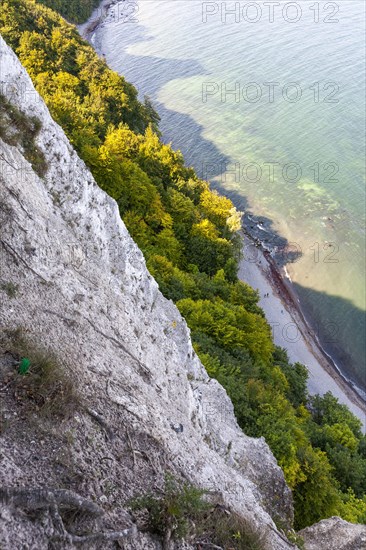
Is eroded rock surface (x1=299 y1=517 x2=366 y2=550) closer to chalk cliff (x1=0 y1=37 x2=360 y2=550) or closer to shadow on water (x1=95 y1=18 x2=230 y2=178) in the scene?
chalk cliff (x1=0 y1=37 x2=360 y2=550)

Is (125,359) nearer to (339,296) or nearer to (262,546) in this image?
(262,546)

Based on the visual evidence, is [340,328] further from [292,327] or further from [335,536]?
[335,536]

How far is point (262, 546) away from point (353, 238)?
151 ft

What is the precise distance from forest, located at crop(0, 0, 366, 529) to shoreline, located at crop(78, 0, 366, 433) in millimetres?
4850

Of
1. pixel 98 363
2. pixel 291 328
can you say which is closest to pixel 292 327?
pixel 291 328

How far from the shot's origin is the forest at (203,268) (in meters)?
23.3

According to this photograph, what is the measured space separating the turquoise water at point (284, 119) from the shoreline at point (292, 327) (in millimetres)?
1088

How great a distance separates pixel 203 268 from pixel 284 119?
40.7m

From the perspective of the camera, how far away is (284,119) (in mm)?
68625
